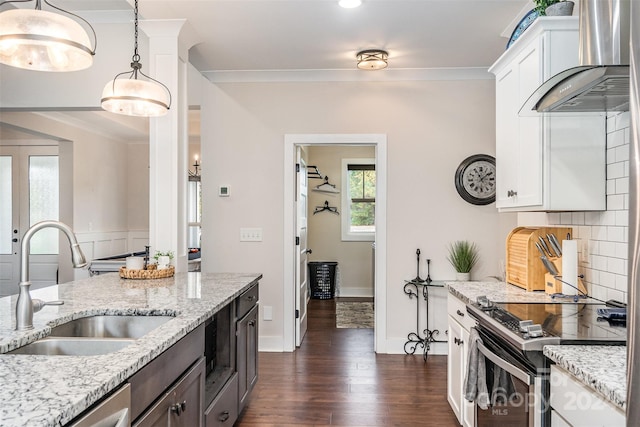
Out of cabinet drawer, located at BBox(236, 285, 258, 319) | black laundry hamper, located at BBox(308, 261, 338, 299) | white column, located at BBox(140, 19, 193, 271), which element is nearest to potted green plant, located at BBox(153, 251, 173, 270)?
white column, located at BBox(140, 19, 193, 271)

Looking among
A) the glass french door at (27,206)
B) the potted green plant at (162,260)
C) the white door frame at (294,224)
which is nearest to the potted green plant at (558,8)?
the white door frame at (294,224)

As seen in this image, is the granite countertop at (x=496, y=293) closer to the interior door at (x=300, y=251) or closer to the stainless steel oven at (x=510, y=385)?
the stainless steel oven at (x=510, y=385)

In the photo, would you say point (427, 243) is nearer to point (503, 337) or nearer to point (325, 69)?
point (325, 69)

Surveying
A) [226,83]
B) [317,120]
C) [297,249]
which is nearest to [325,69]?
[317,120]

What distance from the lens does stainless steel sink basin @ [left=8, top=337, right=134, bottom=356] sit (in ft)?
4.87

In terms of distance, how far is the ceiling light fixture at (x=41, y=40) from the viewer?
1.59 meters

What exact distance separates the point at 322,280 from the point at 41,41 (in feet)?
17.8

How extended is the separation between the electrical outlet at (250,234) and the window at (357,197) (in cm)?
300

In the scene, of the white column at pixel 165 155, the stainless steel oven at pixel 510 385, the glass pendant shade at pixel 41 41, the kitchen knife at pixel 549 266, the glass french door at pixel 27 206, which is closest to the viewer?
the stainless steel oven at pixel 510 385

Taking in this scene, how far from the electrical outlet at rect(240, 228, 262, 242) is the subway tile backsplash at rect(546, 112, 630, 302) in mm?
2728

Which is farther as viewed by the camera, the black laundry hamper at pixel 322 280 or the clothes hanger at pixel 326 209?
the clothes hanger at pixel 326 209

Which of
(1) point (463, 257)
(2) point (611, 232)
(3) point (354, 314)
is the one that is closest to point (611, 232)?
(2) point (611, 232)

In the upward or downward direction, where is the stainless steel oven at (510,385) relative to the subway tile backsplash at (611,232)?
downward

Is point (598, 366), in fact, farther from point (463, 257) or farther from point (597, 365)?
point (463, 257)
